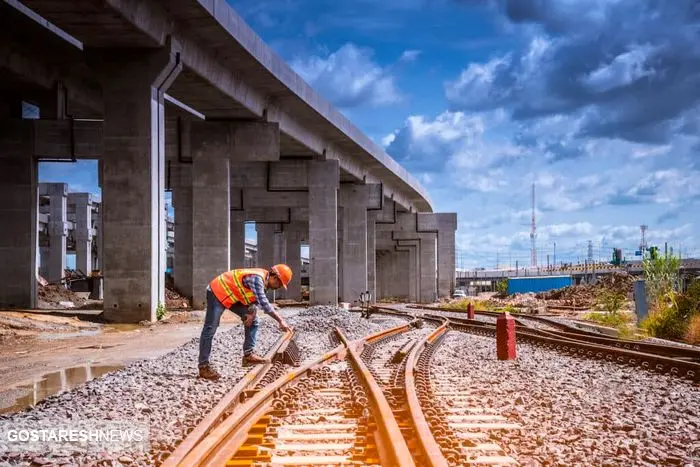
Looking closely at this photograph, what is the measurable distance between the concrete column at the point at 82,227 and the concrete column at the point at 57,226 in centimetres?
397

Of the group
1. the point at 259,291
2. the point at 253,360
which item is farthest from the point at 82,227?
the point at 259,291

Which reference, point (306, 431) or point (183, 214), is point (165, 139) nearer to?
point (183, 214)

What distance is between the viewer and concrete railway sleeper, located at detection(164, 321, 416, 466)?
5484 millimetres

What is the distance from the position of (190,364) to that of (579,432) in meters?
6.54

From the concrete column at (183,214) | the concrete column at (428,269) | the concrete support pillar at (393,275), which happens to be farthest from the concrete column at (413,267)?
the concrete column at (183,214)

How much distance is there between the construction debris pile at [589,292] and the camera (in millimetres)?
47084

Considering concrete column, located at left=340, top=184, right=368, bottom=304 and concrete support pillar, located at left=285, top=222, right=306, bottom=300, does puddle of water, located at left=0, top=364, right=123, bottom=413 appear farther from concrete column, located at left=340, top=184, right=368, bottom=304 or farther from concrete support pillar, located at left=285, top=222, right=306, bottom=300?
concrete support pillar, located at left=285, top=222, right=306, bottom=300

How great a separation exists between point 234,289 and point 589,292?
4616 centimetres

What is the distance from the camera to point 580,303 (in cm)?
4825

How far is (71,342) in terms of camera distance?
712 inches

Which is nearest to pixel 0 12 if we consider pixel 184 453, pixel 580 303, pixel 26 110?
pixel 26 110

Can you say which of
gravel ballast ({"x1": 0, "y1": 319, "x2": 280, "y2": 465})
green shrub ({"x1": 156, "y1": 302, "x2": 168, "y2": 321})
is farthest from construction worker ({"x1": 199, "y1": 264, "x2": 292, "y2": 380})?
green shrub ({"x1": 156, "y1": 302, "x2": 168, "y2": 321})

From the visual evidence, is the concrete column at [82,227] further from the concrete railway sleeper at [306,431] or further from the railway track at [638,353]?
the concrete railway sleeper at [306,431]

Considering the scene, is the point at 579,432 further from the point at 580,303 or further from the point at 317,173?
the point at 580,303
